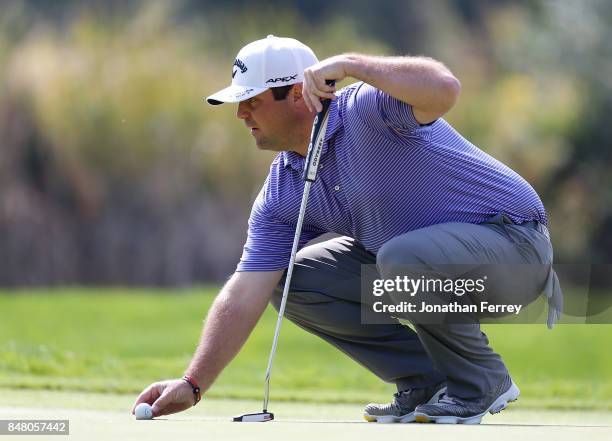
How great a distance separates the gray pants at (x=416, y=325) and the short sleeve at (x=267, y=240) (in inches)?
5.0

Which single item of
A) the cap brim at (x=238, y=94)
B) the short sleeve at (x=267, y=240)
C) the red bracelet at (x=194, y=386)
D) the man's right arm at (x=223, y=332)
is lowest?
the red bracelet at (x=194, y=386)

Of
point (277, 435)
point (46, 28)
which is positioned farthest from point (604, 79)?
point (277, 435)

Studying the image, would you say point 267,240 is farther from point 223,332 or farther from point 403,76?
point 403,76

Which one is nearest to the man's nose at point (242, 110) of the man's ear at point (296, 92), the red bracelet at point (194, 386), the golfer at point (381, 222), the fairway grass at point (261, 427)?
the golfer at point (381, 222)

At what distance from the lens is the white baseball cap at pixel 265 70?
4.11 meters

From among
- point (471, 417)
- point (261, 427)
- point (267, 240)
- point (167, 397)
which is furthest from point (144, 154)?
point (261, 427)

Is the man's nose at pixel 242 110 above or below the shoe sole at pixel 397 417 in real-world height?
above

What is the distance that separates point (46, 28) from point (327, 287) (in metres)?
9.50

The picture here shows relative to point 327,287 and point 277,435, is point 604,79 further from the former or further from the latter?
point 277,435

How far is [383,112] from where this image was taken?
391cm

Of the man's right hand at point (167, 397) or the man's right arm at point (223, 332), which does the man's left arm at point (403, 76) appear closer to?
the man's right arm at point (223, 332)

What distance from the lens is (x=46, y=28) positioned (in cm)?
1318

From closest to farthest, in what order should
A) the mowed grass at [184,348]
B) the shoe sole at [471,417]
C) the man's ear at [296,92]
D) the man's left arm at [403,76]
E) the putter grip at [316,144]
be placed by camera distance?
the man's left arm at [403,76] < the shoe sole at [471,417] < the putter grip at [316,144] < the man's ear at [296,92] < the mowed grass at [184,348]

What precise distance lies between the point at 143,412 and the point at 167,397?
0.11 meters
